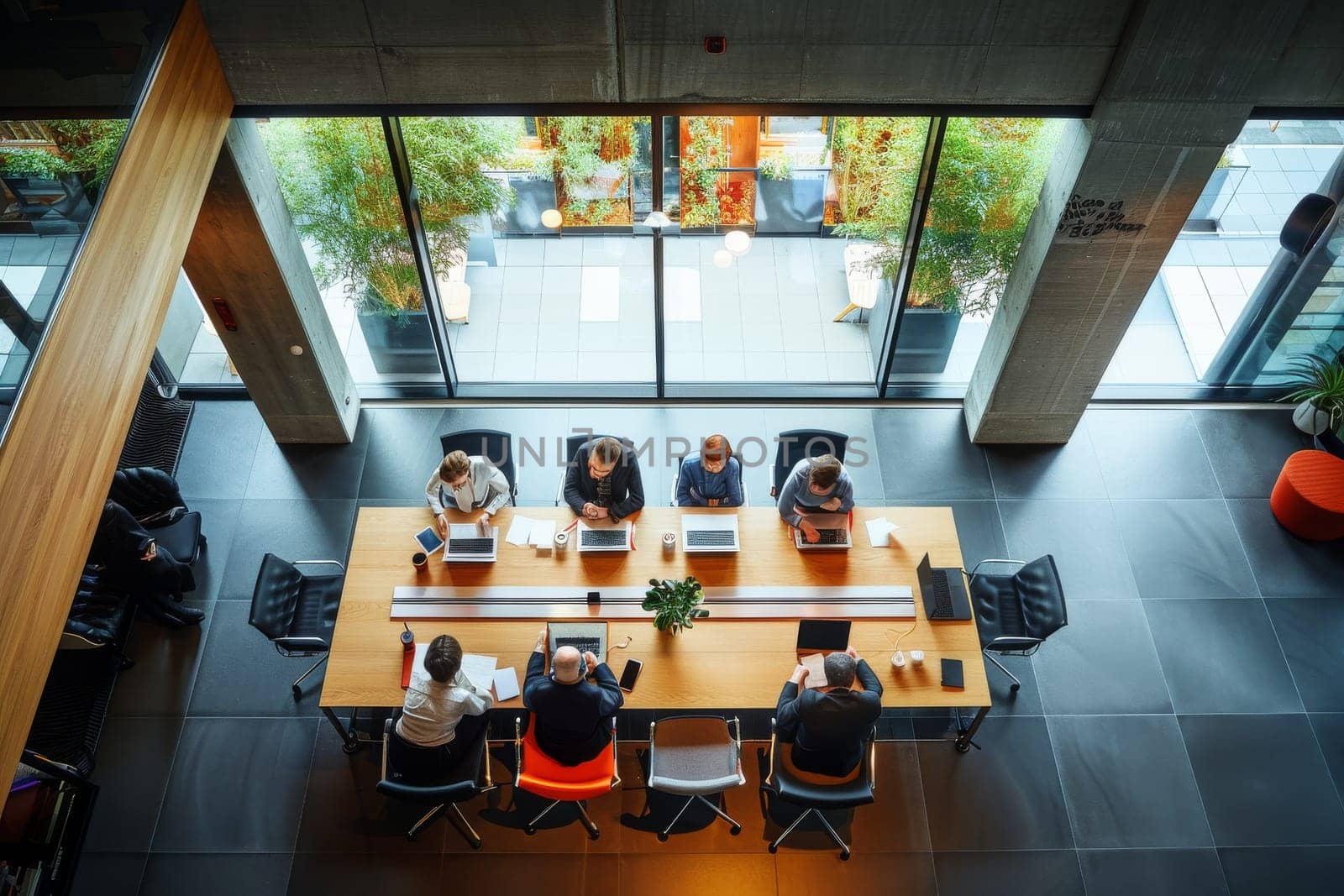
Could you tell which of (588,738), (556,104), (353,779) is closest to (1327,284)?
(556,104)

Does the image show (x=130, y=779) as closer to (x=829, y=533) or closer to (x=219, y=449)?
(x=219, y=449)

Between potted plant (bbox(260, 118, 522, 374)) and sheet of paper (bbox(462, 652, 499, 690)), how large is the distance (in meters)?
3.00

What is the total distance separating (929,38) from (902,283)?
2033 mm

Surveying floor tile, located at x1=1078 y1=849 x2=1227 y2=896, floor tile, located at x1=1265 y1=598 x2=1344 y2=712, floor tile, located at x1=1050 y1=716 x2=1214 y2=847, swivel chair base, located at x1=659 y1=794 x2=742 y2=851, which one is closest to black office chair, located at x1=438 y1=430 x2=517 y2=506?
swivel chair base, located at x1=659 y1=794 x2=742 y2=851

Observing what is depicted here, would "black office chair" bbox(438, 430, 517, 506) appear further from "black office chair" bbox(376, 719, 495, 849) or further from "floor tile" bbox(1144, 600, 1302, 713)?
"floor tile" bbox(1144, 600, 1302, 713)

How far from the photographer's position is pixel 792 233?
21.1ft

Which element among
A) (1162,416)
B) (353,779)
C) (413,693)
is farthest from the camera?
(1162,416)

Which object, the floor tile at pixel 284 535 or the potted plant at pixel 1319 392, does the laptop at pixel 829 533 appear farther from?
the potted plant at pixel 1319 392

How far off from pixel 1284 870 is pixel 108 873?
22.7ft

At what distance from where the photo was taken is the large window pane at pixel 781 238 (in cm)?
583

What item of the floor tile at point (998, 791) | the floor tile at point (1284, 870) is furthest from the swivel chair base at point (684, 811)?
the floor tile at point (1284, 870)

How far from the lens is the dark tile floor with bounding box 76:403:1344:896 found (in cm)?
529

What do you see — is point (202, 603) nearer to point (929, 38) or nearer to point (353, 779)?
point (353, 779)

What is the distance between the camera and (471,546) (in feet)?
18.1
